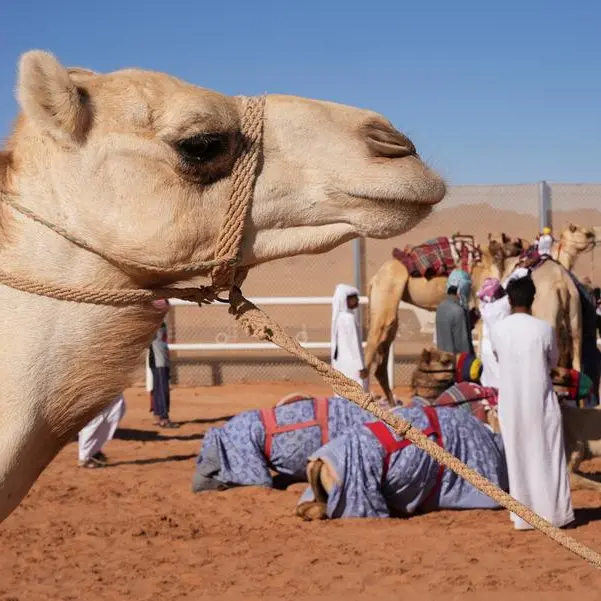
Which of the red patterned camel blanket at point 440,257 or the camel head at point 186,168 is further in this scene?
the red patterned camel blanket at point 440,257

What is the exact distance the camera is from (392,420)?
2.19 metres

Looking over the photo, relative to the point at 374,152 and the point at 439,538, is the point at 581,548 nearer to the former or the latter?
the point at 374,152

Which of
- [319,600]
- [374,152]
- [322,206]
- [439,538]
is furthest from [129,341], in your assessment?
[439,538]

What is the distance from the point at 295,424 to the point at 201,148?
5610 mm

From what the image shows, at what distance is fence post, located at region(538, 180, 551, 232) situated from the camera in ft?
51.2

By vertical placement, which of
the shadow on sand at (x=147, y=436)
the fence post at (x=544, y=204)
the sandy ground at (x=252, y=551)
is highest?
the fence post at (x=544, y=204)

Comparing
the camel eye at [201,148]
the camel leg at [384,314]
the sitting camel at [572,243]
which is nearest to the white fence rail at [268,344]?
the camel leg at [384,314]

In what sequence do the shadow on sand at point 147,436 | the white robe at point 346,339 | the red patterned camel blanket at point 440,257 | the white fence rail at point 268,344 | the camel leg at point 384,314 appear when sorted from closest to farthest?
the shadow on sand at point 147,436 < the white robe at point 346,339 < the red patterned camel blanket at point 440,257 < the camel leg at point 384,314 < the white fence rail at point 268,344

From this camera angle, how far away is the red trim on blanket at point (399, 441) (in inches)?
265

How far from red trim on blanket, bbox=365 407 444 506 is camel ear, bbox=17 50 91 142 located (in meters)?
4.98

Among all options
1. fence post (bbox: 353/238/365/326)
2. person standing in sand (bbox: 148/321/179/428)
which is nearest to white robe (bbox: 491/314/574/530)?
person standing in sand (bbox: 148/321/179/428)

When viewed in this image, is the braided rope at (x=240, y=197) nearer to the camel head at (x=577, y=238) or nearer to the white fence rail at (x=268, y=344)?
the camel head at (x=577, y=238)

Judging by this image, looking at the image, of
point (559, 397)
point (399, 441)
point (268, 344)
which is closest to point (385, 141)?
point (399, 441)

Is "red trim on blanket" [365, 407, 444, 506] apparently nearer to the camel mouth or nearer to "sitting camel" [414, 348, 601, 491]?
"sitting camel" [414, 348, 601, 491]
